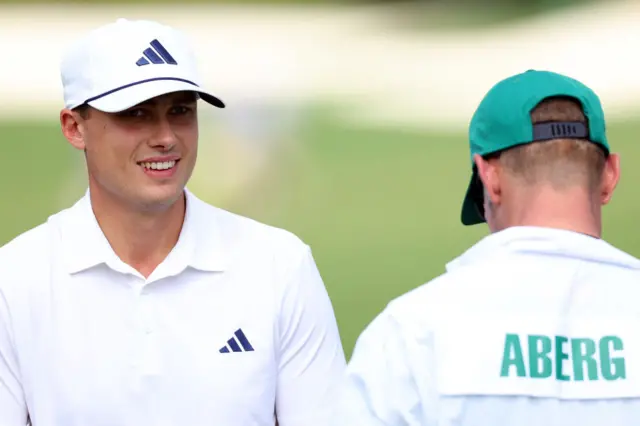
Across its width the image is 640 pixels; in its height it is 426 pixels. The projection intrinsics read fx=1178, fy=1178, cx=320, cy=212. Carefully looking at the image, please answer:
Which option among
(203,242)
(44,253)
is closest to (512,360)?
(203,242)

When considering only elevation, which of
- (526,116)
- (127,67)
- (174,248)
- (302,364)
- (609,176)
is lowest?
(302,364)

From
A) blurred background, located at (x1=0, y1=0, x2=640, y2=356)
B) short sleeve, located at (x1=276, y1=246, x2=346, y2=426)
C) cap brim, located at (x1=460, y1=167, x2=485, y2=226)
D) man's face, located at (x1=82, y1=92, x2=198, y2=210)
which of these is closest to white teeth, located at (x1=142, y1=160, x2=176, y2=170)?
man's face, located at (x1=82, y1=92, x2=198, y2=210)

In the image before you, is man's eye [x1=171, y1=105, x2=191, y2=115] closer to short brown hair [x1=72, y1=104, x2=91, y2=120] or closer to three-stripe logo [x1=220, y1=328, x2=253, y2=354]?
short brown hair [x1=72, y1=104, x2=91, y2=120]

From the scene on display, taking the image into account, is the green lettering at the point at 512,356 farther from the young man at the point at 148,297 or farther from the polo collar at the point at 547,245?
the young man at the point at 148,297

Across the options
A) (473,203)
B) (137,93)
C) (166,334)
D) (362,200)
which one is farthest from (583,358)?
(362,200)

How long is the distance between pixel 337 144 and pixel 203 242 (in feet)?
5.91

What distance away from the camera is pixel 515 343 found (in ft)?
5.84

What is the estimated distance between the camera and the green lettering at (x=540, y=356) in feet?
5.80

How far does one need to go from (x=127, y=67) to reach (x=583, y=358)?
112 cm

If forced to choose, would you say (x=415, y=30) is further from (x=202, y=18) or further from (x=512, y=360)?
(x=512, y=360)

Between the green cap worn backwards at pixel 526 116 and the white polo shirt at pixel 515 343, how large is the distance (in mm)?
156

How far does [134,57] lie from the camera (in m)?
2.41

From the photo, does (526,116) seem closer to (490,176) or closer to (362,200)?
(490,176)

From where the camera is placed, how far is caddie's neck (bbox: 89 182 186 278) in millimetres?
2479
